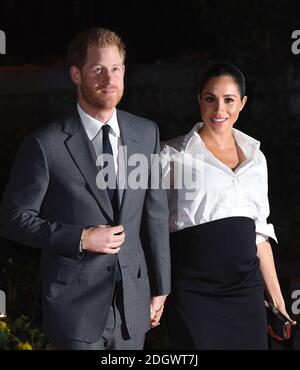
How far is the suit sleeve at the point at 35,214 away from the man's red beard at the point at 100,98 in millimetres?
317

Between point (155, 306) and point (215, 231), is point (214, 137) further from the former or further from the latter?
point (155, 306)

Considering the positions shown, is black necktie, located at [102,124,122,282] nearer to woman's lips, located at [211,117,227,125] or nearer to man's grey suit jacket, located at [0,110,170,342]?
man's grey suit jacket, located at [0,110,170,342]

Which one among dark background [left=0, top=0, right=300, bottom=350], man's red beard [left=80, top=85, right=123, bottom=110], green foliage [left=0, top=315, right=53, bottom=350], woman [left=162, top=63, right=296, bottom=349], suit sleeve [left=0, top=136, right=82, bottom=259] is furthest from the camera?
dark background [left=0, top=0, right=300, bottom=350]

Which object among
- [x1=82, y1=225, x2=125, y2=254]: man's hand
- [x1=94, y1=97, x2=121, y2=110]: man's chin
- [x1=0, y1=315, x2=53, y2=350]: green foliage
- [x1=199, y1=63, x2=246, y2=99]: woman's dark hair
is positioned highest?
[x1=199, y1=63, x2=246, y2=99]: woman's dark hair

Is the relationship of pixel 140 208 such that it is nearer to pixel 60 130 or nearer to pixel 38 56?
pixel 60 130

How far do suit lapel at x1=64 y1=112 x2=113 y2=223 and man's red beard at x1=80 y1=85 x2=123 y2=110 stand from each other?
4.9 inches

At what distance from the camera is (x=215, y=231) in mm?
4781

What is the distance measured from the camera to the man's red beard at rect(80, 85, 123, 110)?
441 centimetres

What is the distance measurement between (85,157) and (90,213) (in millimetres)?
253

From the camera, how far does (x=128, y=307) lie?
4.46 meters

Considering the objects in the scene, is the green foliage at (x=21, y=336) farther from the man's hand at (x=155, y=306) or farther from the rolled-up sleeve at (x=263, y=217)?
the rolled-up sleeve at (x=263, y=217)

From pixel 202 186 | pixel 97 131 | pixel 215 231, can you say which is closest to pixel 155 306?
pixel 215 231

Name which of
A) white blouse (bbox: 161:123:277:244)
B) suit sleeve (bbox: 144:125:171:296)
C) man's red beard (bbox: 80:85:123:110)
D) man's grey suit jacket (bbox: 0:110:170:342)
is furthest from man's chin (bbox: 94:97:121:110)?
white blouse (bbox: 161:123:277:244)

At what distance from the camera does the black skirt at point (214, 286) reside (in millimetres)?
4781
